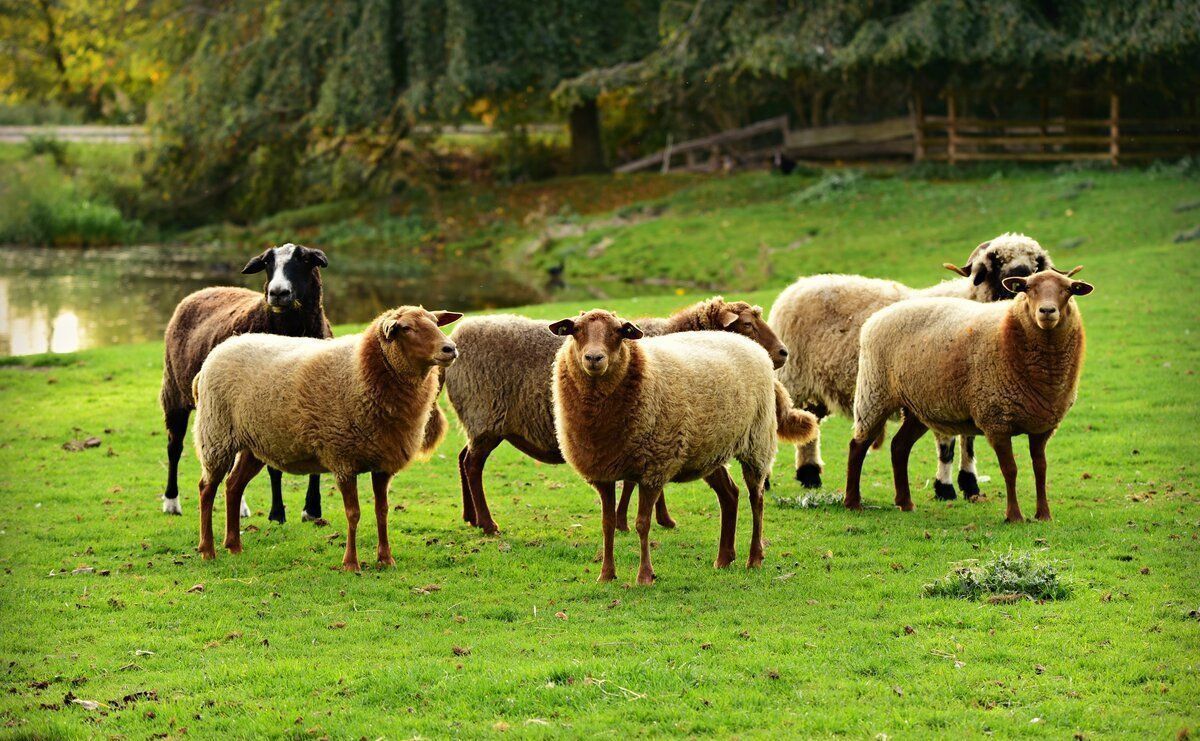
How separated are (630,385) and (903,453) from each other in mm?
3574

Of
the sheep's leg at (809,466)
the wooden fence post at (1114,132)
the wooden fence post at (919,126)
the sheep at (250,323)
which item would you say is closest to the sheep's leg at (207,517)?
the sheep at (250,323)

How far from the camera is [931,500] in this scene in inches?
444

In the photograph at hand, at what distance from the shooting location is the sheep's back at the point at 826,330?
11680 millimetres

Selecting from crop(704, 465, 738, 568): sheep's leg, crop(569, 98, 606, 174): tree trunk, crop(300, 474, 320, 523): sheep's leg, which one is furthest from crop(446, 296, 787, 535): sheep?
crop(569, 98, 606, 174): tree trunk

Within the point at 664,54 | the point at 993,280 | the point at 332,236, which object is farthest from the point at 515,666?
the point at 332,236

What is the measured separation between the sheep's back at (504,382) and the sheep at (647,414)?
4.70 feet

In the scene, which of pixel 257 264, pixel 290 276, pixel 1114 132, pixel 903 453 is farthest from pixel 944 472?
pixel 1114 132

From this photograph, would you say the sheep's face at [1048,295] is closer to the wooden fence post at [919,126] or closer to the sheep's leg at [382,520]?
the sheep's leg at [382,520]

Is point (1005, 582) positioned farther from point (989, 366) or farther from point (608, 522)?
point (608, 522)

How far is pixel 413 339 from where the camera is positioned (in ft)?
29.9

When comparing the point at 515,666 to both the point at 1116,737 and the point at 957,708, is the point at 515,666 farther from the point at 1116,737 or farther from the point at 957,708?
the point at 1116,737

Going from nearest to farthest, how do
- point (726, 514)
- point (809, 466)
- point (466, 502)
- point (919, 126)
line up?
point (726, 514), point (466, 502), point (809, 466), point (919, 126)

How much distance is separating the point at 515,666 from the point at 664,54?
93.1 feet

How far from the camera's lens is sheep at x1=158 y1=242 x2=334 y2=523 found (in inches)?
424
